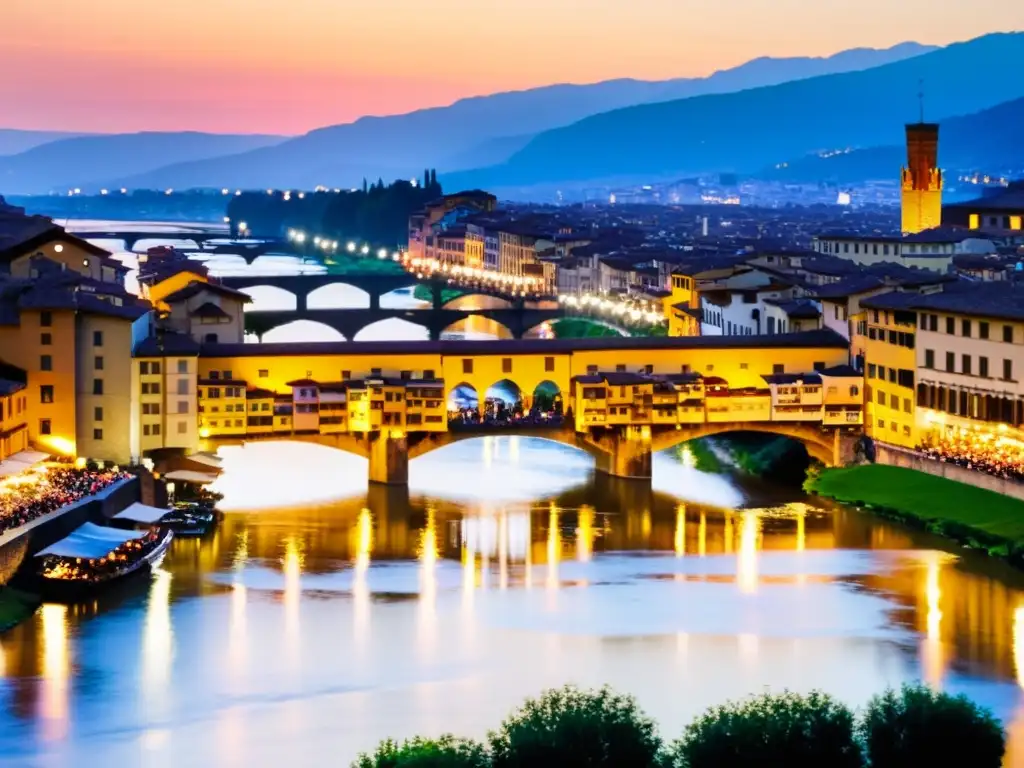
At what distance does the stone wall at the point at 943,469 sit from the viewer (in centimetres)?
3177

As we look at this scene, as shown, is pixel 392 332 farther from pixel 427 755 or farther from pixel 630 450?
pixel 427 755

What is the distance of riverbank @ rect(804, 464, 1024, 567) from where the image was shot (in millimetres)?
30250

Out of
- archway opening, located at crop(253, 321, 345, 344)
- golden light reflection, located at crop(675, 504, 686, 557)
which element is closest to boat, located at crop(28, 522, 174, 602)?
golden light reflection, located at crop(675, 504, 686, 557)

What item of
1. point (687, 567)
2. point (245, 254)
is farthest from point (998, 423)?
point (245, 254)

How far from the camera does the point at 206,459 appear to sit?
34719 millimetres

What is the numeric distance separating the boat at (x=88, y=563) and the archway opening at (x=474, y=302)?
46.5 metres

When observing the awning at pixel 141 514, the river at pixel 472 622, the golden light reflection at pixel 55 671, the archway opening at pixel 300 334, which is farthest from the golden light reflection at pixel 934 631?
the archway opening at pixel 300 334

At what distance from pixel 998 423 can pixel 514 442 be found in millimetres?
11804

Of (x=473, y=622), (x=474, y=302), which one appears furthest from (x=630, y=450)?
(x=474, y=302)

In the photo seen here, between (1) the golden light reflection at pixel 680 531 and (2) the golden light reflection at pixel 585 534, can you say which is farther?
(1) the golden light reflection at pixel 680 531

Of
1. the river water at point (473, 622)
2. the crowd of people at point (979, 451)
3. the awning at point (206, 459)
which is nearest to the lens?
the river water at point (473, 622)

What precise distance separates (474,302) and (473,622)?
54256 millimetres

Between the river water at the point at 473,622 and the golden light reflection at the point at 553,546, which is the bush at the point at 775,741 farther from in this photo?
the golden light reflection at the point at 553,546

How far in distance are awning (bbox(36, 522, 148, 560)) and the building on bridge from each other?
5.44 meters
